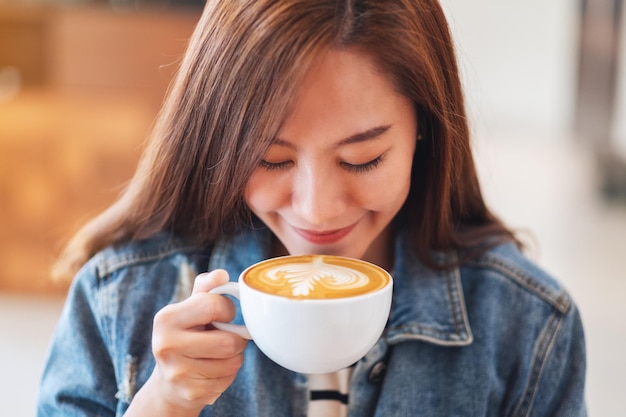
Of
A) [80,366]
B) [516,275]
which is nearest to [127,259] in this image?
[80,366]

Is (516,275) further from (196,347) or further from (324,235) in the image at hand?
(196,347)

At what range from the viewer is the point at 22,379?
239 cm

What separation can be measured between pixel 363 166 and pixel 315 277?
168mm

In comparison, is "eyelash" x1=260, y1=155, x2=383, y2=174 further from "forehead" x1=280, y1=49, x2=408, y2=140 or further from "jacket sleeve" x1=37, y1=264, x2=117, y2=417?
"jacket sleeve" x1=37, y1=264, x2=117, y2=417

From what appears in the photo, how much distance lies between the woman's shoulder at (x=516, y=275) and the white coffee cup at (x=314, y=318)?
1.04 feet

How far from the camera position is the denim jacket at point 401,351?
1.02 m

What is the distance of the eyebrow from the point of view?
0.87 meters

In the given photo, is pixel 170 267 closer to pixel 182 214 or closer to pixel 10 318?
pixel 182 214

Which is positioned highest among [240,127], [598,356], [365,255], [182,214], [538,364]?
[240,127]

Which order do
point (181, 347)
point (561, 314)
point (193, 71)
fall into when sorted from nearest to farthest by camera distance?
point (181, 347)
point (193, 71)
point (561, 314)

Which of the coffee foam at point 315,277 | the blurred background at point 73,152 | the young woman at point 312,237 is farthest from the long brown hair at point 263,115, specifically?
the blurred background at point 73,152

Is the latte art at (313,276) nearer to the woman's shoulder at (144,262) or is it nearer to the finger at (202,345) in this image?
the finger at (202,345)

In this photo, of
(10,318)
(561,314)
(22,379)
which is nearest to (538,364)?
(561,314)

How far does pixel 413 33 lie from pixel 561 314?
0.46 metres
